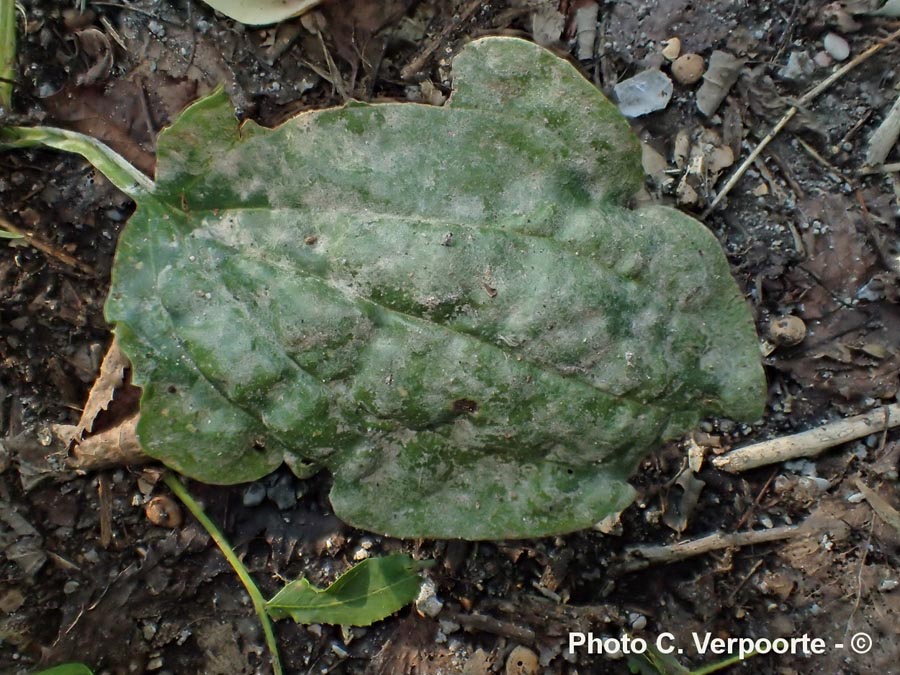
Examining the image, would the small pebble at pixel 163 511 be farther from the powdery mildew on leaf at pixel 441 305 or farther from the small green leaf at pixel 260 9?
the small green leaf at pixel 260 9

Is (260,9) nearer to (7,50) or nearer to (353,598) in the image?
(7,50)

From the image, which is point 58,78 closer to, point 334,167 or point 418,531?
point 334,167

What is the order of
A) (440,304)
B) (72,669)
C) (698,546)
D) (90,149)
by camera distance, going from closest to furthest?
(440,304), (90,149), (72,669), (698,546)

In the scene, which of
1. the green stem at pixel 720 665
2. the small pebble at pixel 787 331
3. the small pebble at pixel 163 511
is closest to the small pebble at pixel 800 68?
the small pebble at pixel 787 331

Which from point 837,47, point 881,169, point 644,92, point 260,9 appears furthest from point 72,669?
point 837,47

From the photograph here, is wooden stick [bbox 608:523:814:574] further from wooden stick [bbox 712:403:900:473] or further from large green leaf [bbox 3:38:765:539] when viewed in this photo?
large green leaf [bbox 3:38:765:539]

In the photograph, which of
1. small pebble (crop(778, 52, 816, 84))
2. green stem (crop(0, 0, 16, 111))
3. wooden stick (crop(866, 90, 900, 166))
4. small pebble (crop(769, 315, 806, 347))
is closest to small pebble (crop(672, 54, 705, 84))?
small pebble (crop(778, 52, 816, 84))

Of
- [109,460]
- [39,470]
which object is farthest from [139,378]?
[39,470]

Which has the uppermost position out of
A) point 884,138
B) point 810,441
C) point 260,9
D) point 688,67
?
point 260,9
